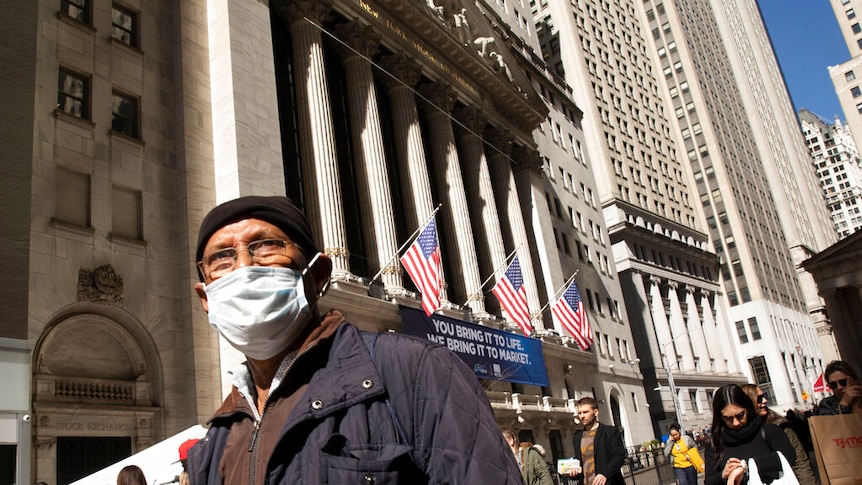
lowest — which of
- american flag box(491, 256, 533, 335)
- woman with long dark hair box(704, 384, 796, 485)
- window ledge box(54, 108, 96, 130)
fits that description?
woman with long dark hair box(704, 384, 796, 485)

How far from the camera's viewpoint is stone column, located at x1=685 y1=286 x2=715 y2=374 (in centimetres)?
7888

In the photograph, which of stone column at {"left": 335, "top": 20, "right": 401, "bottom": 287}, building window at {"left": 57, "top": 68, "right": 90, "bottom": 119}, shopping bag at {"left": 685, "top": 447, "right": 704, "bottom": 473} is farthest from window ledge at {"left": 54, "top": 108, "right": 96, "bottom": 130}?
shopping bag at {"left": 685, "top": 447, "right": 704, "bottom": 473}

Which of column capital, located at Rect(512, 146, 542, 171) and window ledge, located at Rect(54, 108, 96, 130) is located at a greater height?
column capital, located at Rect(512, 146, 542, 171)

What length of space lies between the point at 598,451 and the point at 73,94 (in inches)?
687


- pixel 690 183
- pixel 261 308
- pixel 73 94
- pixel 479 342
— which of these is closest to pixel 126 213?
pixel 73 94

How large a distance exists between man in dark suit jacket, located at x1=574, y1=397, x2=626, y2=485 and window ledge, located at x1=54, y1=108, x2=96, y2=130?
15.9 m

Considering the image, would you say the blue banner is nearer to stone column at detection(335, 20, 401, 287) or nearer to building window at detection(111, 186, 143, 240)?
stone column at detection(335, 20, 401, 287)

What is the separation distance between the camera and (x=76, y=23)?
66.0 feet

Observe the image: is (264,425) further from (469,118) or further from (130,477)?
(469,118)

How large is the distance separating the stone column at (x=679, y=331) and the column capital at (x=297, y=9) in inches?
2272

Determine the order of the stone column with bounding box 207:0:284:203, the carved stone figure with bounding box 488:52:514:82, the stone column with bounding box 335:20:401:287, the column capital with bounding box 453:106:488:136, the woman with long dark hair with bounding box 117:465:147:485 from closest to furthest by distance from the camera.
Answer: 1. the woman with long dark hair with bounding box 117:465:147:485
2. the stone column with bounding box 207:0:284:203
3. the stone column with bounding box 335:20:401:287
4. the column capital with bounding box 453:106:488:136
5. the carved stone figure with bounding box 488:52:514:82

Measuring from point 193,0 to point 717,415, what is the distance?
23.9m

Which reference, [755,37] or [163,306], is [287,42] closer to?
[163,306]

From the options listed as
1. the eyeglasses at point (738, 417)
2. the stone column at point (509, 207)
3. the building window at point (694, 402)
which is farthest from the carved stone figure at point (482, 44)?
the building window at point (694, 402)
